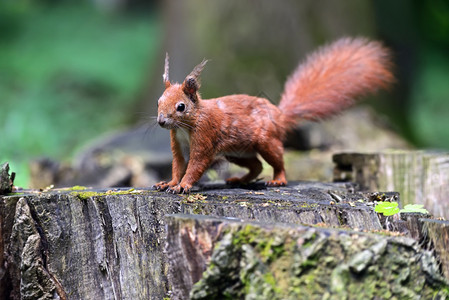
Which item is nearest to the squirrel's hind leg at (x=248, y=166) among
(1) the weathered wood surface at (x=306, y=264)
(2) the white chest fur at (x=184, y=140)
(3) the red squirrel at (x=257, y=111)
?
(3) the red squirrel at (x=257, y=111)

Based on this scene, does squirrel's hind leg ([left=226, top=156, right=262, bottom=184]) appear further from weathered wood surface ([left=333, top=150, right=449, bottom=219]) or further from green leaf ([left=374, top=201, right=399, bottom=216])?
green leaf ([left=374, top=201, right=399, bottom=216])

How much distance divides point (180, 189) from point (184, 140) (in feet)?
1.24

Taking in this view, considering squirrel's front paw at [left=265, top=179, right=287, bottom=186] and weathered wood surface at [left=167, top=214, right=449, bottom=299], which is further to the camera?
squirrel's front paw at [left=265, top=179, right=287, bottom=186]

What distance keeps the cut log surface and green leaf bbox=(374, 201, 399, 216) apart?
0.27 feet

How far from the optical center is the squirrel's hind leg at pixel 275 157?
3.38m

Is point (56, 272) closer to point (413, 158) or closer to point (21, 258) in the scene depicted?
point (21, 258)

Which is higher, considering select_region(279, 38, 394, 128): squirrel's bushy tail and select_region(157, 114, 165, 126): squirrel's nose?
select_region(279, 38, 394, 128): squirrel's bushy tail

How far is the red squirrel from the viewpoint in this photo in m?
2.97

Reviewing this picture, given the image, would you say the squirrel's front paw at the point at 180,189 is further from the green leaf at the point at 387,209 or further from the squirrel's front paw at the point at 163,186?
the green leaf at the point at 387,209

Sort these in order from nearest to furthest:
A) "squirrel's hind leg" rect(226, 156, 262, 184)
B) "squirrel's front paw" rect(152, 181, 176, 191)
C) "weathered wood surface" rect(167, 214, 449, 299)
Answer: "weathered wood surface" rect(167, 214, 449, 299), "squirrel's front paw" rect(152, 181, 176, 191), "squirrel's hind leg" rect(226, 156, 262, 184)

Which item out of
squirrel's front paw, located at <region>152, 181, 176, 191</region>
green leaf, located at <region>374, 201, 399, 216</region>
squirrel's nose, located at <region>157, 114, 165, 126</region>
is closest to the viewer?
green leaf, located at <region>374, 201, 399, 216</region>

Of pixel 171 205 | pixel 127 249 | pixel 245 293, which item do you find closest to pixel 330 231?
pixel 245 293

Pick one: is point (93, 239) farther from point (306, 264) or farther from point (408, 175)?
point (408, 175)

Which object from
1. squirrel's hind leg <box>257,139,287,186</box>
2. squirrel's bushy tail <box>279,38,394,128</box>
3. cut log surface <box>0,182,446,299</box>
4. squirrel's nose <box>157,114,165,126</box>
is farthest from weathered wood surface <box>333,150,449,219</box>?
squirrel's nose <box>157,114,165,126</box>
